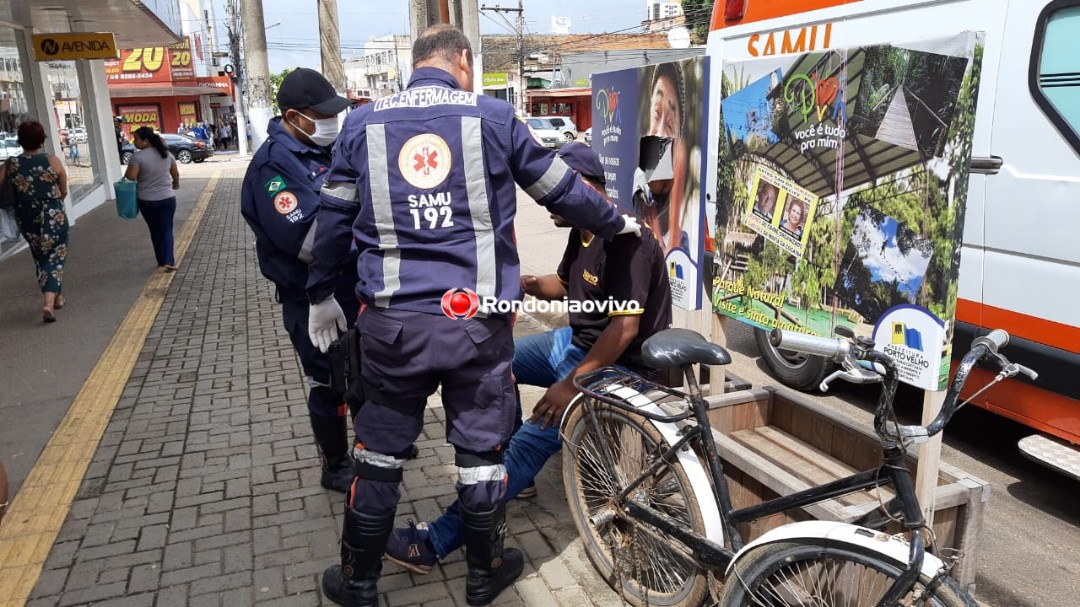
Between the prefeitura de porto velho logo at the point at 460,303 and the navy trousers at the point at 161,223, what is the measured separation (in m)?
7.33

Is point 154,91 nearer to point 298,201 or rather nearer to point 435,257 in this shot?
point 298,201

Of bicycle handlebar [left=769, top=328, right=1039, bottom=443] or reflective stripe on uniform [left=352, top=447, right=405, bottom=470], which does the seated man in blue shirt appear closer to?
reflective stripe on uniform [left=352, top=447, right=405, bottom=470]

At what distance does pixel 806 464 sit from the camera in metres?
2.98

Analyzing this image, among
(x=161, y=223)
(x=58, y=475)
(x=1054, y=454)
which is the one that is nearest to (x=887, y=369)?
(x=1054, y=454)

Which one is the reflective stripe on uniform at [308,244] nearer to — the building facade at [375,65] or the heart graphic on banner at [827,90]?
the heart graphic on banner at [827,90]

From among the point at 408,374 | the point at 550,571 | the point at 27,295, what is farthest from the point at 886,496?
the point at 27,295

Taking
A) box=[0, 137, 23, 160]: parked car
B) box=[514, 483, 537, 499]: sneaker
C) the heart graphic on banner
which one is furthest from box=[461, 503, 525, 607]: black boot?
box=[0, 137, 23, 160]: parked car

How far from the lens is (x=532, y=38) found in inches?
2702

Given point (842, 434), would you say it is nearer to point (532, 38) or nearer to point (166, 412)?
point (166, 412)

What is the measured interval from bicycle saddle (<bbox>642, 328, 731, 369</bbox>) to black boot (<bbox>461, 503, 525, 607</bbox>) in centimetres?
81

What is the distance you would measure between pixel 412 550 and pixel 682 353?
134 centimetres

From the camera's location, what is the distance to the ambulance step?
3242 millimetres

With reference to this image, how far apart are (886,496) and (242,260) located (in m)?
9.07

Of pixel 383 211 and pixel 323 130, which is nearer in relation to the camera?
pixel 383 211
